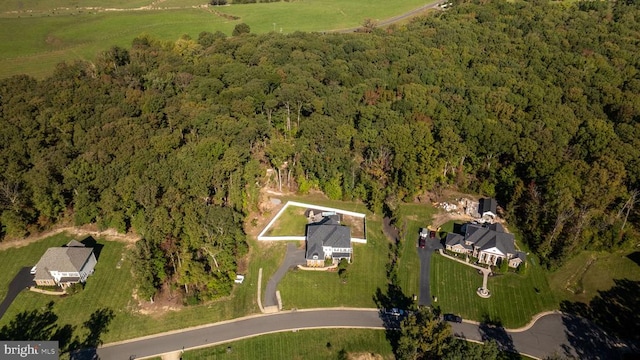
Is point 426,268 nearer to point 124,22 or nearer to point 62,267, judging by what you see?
point 62,267

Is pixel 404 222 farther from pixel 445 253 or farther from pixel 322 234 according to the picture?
pixel 322 234

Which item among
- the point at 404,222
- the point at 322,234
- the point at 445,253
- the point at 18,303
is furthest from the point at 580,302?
the point at 18,303

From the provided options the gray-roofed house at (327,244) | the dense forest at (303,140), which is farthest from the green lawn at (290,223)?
the dense forest at (303,140)

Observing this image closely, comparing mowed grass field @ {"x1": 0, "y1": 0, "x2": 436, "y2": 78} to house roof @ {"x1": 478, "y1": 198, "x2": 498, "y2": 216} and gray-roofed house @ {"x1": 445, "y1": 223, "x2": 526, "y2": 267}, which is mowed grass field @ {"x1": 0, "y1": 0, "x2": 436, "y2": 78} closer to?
house roof @ {"x1": 478, "y1": 198, "x2": 498, "y2": 216}

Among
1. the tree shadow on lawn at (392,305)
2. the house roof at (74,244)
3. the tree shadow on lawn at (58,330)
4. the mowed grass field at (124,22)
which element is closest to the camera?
the tree shadow on lawn at (58,330)

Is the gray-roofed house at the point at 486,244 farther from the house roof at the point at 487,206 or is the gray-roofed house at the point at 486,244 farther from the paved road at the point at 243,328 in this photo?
the paved road at the point at 243,328

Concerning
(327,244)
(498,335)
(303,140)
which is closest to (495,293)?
(498,335)
